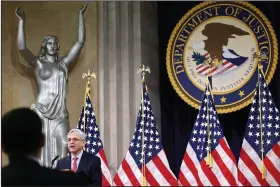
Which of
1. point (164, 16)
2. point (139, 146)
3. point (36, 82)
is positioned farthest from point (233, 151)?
point (36, 82)

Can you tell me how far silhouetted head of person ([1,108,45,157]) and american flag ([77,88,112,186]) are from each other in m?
6.33

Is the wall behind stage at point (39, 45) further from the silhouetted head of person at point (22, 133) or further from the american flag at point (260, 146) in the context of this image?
the silhouetted head of person at point (22, 133)

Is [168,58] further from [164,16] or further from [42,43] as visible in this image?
[42,43]

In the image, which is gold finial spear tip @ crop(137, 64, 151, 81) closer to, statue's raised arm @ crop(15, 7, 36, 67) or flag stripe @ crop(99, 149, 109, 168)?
flag stripe @ crop(99, 149, 109, 168)

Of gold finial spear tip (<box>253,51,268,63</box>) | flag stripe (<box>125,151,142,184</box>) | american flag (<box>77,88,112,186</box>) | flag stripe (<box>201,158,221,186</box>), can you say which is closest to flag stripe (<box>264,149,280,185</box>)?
flag stripe (<box>201,158,221,186</box>)

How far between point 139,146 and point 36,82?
1795 mm

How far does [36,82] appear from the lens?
9391mm

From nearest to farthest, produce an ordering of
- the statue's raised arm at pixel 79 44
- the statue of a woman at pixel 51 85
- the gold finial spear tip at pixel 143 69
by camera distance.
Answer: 1. the gold finial spear tip at pixel 143 69
2. the statue of a woman at pixel 51 85
3. the statue's raised arm at pixel 79 44

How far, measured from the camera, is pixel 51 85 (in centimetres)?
919

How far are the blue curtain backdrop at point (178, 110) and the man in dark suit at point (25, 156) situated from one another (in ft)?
23.6

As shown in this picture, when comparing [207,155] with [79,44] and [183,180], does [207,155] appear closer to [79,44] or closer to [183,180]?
[183,180]

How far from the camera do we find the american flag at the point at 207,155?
27.6 feet

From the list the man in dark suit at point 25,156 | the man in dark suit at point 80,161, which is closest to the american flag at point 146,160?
the man in dark suit at point 80,161

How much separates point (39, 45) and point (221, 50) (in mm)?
2648
